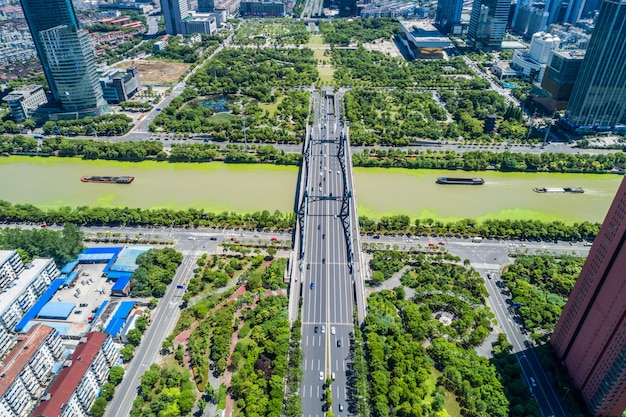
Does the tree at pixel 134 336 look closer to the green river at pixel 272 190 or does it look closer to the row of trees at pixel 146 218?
the row of trees at pixel 146 218

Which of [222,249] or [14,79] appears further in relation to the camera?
[14,79]

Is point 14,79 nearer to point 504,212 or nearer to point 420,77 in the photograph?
point 420,77

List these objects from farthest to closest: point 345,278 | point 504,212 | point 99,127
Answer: point 99,127 < point 504,212 < point 345,278

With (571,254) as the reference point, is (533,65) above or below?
above

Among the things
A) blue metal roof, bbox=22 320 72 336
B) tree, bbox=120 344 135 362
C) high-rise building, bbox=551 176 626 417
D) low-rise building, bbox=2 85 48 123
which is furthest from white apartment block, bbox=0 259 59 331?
low-rise building, bbox=2 85 48 123

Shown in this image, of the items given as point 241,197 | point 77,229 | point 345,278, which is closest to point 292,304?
point 345,278
